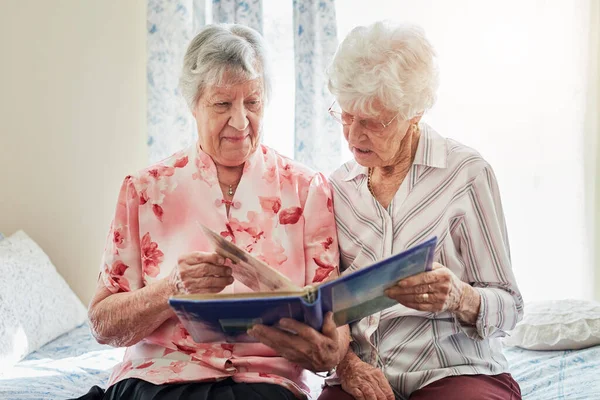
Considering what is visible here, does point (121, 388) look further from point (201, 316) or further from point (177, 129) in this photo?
point (177, 129)

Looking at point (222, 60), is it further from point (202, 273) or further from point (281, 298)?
point (281, 298)

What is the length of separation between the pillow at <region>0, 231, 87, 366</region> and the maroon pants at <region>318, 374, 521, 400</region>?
47.1 inches

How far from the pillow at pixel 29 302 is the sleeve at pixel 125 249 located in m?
0.81

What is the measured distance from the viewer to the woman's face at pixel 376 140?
1.60 meters

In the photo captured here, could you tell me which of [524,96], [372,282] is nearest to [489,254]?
[372,282]

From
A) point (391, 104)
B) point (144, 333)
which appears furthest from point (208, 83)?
point (144, 333)

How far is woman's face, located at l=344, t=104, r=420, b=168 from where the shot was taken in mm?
1604

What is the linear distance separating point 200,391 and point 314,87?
5.86ft

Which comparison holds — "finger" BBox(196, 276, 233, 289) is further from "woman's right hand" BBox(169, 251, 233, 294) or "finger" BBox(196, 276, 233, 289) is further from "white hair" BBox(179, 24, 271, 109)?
"white hair" BBox(179, 24, 271, 109)

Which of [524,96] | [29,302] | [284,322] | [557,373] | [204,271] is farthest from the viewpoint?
[524,96]

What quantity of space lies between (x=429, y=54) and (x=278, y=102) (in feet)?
5.38

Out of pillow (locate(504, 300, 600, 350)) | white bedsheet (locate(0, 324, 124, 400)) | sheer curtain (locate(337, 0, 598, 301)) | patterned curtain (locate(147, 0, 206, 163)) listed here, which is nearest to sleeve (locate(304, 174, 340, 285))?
white bedsheet (locate(0, 324, 124, 400))

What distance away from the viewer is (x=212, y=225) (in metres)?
1.63

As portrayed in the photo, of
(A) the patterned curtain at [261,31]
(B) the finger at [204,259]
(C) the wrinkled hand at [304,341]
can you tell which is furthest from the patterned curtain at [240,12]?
(C) the wrinkled hand at [304,341]
